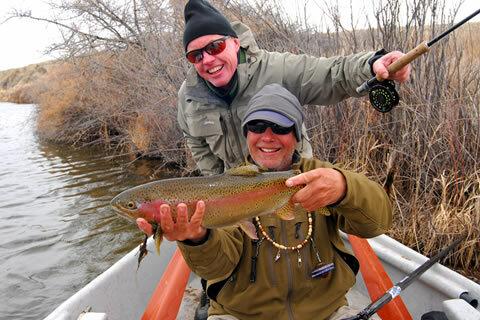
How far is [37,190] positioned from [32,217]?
95.9 inches

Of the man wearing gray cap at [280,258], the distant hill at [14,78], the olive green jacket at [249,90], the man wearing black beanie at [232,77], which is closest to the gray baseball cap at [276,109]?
the man wearing gray cap at [280,258]

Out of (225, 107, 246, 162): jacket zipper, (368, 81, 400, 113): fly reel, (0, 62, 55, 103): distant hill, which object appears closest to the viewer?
(368, 81, 400, 113): fly reel

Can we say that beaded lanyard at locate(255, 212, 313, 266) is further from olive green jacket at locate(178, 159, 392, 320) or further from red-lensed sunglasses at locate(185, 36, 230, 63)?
red-lensed sunglasses at locate(185, 36, 230, 63)

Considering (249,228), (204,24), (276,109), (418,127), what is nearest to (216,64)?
(204,24)

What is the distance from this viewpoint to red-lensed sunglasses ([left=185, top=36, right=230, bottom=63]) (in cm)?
348

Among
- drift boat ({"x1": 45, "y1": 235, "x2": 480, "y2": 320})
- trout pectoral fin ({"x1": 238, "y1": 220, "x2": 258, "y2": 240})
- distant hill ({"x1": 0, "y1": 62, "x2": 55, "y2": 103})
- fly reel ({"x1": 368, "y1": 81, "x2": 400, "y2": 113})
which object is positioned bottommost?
drift boat ({"x1": 45, "y1": 235, "x2": 480, "y2": 320})

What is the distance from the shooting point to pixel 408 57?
8.61ft

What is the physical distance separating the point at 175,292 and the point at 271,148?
50.8 inches

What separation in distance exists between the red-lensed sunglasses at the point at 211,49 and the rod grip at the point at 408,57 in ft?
4.30

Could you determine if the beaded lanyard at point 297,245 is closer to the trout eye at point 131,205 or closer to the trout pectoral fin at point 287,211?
the trout pectoral fin at point 287,211

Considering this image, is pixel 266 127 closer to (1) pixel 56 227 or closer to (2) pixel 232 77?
(2) pixel 232 77

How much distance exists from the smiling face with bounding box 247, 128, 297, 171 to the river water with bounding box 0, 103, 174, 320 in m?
4.77

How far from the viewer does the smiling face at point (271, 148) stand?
102 inches

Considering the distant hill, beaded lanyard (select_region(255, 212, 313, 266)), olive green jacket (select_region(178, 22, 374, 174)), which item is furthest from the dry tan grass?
the distant hill
